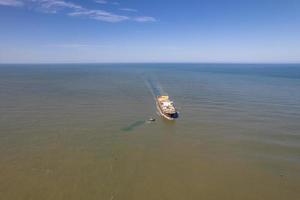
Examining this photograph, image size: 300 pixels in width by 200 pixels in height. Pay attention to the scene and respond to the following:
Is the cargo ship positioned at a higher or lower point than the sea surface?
higher

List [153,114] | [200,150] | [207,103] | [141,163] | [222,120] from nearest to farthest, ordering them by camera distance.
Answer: [141,163], [200,150], [222,120], [153,114], [207,103]

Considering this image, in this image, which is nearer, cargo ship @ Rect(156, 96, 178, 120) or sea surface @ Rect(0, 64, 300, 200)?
sea surface @ Rect(0, 64, 300, 200)

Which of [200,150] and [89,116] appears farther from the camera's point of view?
[89,116]

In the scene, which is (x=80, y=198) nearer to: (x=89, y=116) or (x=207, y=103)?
(x=89, y=116)

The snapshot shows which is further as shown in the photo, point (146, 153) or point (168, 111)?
point (168, 111)

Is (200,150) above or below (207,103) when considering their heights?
below

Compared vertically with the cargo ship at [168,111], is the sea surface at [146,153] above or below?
below

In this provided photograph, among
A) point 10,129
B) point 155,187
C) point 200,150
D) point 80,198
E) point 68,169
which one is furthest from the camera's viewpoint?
point 10,129

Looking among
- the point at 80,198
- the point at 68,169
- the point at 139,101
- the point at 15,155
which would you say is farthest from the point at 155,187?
the point at 139,101

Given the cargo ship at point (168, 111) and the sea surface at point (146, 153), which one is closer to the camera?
the sea surface at point (146, 153)

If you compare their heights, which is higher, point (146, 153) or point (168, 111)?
point (168, 111)
